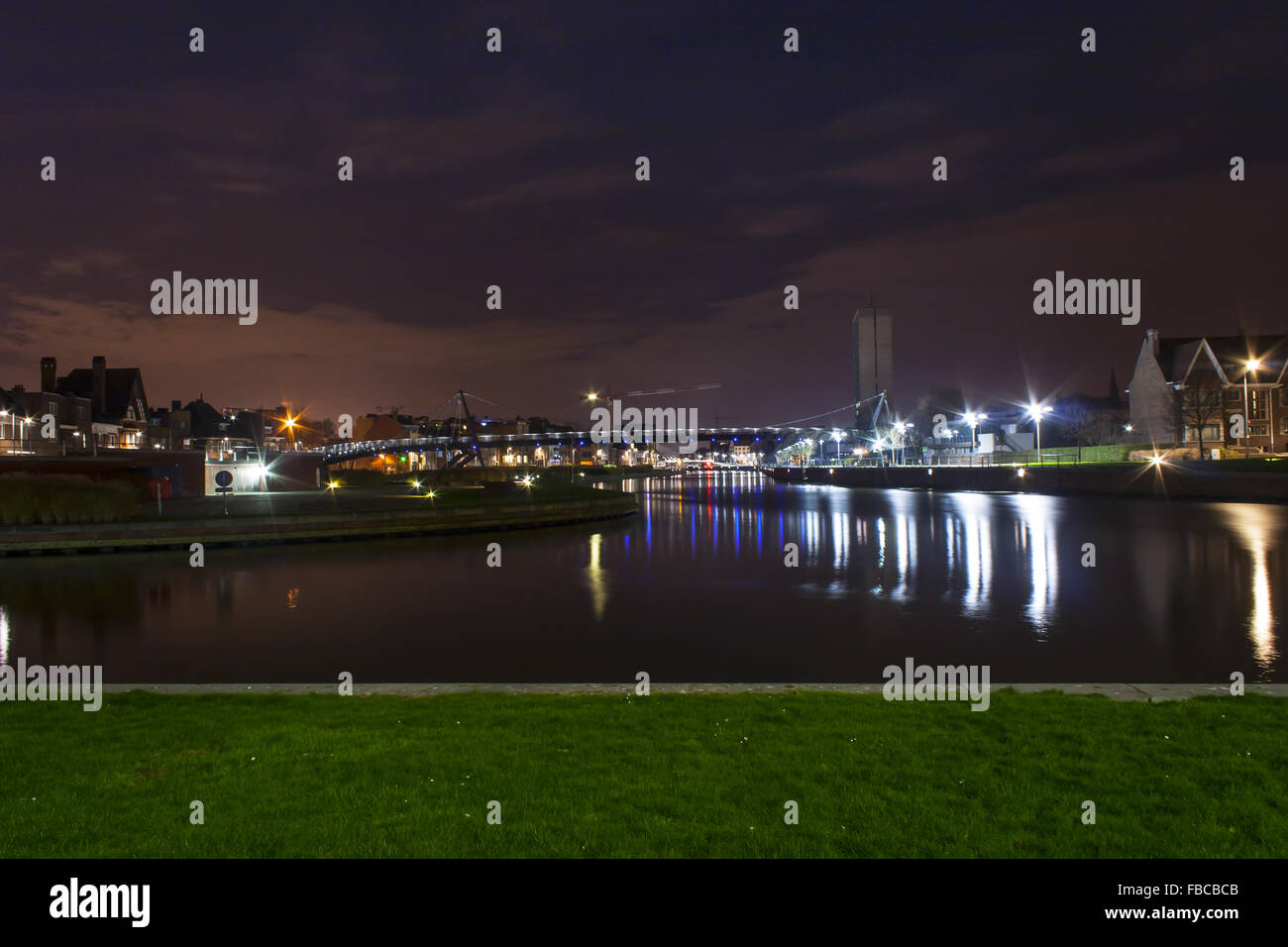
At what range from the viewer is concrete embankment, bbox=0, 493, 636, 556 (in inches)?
1302

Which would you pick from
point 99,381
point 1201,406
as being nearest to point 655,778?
point 1201,406

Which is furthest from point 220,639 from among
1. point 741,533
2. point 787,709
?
point 741,533

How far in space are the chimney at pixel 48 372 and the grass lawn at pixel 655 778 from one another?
291ft

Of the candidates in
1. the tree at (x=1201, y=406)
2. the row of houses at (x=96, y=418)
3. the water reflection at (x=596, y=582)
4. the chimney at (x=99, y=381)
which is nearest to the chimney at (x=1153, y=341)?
the tree at (x=1201, y=406)

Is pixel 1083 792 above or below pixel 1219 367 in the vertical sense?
below

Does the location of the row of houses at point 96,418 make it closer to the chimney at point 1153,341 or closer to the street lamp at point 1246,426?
the street lamp at point 1246,426

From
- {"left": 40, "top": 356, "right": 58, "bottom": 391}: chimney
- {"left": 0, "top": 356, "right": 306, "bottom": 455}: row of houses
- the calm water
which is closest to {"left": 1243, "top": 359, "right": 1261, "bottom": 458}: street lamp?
the calm water

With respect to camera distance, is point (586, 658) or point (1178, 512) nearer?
point (586, 658)

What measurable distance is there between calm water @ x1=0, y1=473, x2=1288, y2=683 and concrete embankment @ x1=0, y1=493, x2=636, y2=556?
4.74ft

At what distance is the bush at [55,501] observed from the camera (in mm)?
35031

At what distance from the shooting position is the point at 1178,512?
47.7 meters

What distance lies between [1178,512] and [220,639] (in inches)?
1969
